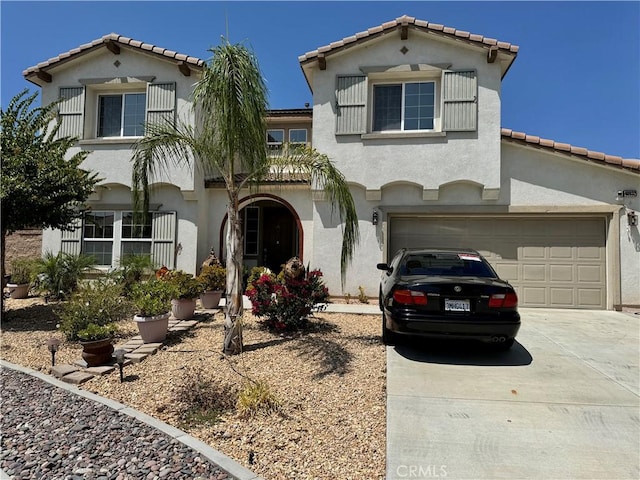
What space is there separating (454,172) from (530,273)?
3464 mm

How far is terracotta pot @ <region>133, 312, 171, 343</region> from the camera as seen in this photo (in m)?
6.48

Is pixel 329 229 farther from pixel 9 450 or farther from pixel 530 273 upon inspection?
pixel 9 450

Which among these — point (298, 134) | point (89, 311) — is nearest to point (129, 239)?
point (89, 311)

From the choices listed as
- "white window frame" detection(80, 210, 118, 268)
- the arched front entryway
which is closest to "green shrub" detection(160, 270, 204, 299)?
"white window frame" detection(80, 210, 118, 268)

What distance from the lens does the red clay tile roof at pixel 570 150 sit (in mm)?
9820

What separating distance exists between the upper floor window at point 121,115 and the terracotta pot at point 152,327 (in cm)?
787

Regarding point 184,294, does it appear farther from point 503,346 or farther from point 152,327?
point 503,346

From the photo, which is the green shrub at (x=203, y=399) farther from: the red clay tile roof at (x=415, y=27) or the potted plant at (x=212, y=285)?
the red clay tile roof at (x=415, y=27)

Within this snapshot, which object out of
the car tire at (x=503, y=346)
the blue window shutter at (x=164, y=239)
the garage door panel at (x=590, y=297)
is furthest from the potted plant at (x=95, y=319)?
the garage door panel at (x=590, y=297)

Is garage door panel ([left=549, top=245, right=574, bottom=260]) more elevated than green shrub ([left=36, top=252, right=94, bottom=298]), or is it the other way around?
garage door panel ([left=549, top=245, right=574, bottom=260])

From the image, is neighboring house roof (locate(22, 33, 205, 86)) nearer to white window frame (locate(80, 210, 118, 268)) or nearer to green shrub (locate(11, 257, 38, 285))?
white window frame (locate(80, 210, 118, 268))

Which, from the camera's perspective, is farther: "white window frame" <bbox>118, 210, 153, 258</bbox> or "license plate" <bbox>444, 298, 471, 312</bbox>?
"white window frame" <bbox>118, 210, 153, 258</bbox>

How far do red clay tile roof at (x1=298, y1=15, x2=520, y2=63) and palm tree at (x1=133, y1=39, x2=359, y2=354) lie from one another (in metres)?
5.77

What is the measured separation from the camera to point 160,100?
1182 centimetres
